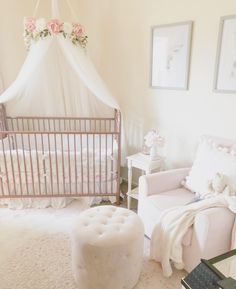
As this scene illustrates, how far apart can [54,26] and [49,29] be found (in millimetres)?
77

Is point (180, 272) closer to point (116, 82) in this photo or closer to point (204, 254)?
point (204, 254)

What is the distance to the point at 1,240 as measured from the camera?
2504mm

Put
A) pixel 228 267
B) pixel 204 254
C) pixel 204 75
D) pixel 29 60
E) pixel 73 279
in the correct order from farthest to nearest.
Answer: pixel 29 60
pixel 204 75
pixel 73 279
pixel 204 254
pixel 228 267

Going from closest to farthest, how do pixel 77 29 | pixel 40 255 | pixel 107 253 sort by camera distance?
1. pixel 107 253
2. pixel 40 255
3. pixel 77 29

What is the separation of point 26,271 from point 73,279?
408mm

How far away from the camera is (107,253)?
5.82ft

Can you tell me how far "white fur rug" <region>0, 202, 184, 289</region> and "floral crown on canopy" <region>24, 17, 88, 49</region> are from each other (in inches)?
77.9

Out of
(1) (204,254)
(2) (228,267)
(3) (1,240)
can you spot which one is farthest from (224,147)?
(3) (1,240)

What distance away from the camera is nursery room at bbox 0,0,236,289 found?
6.37ft

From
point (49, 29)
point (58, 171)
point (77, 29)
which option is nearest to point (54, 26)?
point (49, 29)

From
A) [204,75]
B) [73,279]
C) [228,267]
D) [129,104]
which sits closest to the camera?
[228,267]

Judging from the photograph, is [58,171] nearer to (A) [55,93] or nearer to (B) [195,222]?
(A) [55,93]

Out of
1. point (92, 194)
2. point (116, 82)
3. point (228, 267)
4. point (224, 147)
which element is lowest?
point (92, 194)

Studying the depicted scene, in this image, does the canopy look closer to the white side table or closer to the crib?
the crib
